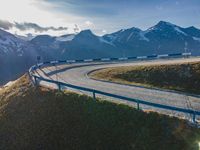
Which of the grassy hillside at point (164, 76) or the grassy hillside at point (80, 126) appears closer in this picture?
the grassy hillside at point (80, 126)

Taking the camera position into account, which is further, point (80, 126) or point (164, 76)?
point (164, 76)

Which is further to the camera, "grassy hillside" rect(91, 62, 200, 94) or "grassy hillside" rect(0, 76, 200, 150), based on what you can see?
"grassy hillside" rect(91, 62, 200, 94)

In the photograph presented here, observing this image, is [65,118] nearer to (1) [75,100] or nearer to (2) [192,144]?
(1) [75,100]

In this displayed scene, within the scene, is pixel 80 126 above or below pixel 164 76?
below

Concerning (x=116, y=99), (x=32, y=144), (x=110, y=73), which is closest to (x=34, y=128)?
(x=32, y=144)
